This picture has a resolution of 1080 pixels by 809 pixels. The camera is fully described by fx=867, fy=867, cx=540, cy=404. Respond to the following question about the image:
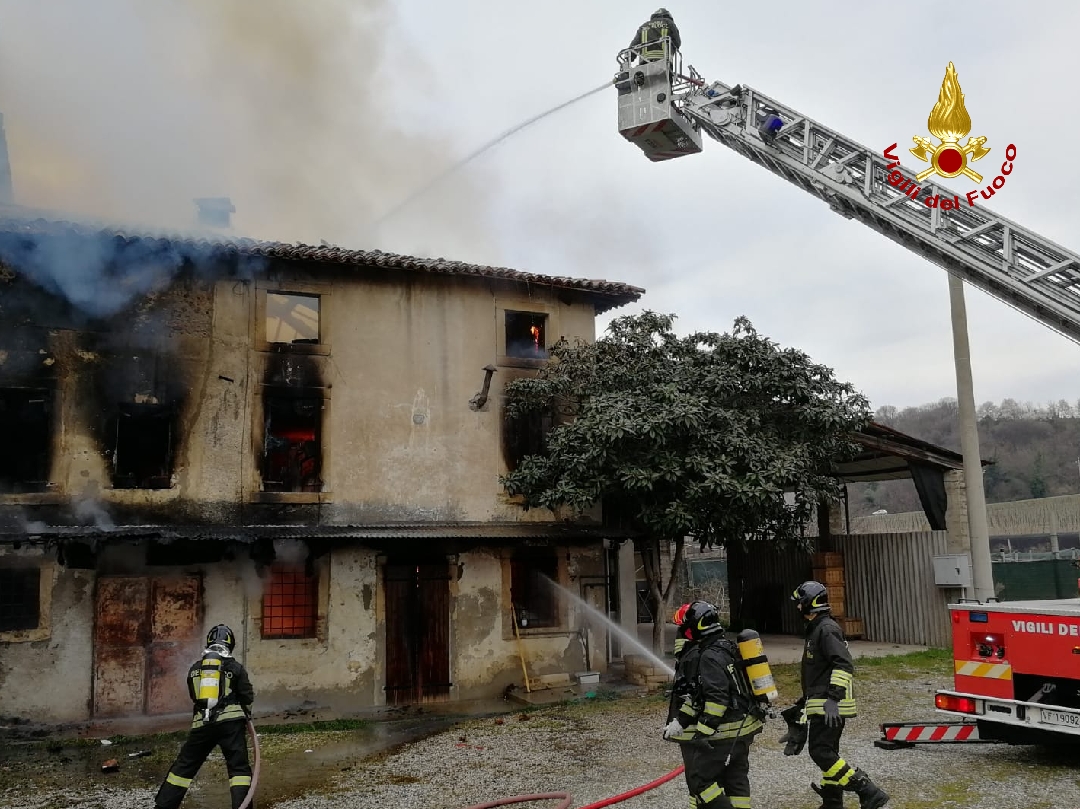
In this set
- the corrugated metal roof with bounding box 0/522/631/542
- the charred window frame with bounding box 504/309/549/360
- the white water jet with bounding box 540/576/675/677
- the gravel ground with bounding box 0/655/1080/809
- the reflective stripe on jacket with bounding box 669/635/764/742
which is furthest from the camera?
the charred window frame with bounding box 504/309/549/360

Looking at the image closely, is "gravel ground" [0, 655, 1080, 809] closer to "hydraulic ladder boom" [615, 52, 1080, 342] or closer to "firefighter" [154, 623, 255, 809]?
"firefighter" [154, 623, 255, 809]

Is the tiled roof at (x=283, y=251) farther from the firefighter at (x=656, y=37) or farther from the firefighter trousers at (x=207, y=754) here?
the firefighter trousers at (x=207, y=754)

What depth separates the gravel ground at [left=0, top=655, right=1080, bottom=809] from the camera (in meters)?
7.95

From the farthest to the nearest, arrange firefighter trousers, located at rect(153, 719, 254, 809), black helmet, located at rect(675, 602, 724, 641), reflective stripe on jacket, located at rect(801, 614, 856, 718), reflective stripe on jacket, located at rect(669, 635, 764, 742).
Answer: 1. firefighter trousers, located at rect(153, 719, 254, 809)
2. reflective stripe on jacket, located at rect(801, 614, 856, 718)
3. black helmet, located at rect(675, 602, 724, 641)
4. reflective stripe on jacket, located at rect(669, 635, 764, 742)

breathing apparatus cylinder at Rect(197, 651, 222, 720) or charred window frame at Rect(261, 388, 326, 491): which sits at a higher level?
charred window frame at Rect(261, 388, 326, 491)

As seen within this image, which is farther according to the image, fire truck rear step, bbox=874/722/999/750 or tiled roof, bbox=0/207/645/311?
tiled roof, bbox=0/207/645/311

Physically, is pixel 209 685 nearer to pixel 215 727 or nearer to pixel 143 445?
pixel 215 727

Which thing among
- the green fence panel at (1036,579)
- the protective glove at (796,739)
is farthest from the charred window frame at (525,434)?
the green fence panel at (1036,579)

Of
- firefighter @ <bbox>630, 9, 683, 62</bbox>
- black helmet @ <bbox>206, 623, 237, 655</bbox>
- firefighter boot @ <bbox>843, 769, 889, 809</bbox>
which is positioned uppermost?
firefighter @ <bbox>630, 9, 683, 62</bbox>

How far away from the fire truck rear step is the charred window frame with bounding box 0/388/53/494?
38.9 feet

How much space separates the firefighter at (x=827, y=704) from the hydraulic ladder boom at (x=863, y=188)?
467 cm

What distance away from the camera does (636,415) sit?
13219 mm

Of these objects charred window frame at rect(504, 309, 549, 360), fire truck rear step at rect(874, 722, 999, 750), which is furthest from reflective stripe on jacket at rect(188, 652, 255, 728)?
charred window frame at rect(504, 309, 549, 360)

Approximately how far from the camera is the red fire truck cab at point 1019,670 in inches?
309
